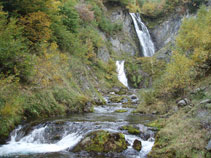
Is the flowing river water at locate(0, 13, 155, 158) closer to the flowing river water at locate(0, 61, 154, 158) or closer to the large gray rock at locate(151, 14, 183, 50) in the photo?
the flowing river water at locate(0, 61, 154, 158)

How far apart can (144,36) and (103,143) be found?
33.1m

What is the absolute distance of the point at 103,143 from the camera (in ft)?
23.8

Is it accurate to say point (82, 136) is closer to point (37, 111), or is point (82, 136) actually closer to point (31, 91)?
point (37, 111)

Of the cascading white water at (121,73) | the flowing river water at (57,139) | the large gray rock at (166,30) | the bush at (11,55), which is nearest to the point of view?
the flowing river water at (57,139)

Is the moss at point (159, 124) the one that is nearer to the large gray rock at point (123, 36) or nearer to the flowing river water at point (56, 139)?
the flowing river water at point (56, 139)

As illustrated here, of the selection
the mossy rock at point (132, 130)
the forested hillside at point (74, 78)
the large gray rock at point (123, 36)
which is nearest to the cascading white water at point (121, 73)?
the forested hillside at point (74, 78)

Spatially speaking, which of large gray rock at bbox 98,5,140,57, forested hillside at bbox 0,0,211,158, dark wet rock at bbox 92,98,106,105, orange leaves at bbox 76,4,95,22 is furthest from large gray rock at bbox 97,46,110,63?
dark wet rock at bbox 92,98,106,105

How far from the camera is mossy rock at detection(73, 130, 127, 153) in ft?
23.2

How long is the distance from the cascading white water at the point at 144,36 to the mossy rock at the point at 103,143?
29267 millimetres

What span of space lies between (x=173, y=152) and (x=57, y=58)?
463 inches

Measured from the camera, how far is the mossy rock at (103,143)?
7.09 m

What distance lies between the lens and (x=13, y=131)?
8.40 meters

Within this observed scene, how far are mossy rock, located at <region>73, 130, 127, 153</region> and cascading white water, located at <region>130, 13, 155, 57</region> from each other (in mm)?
29267

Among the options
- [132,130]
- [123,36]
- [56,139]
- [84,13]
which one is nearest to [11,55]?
[56,139]
